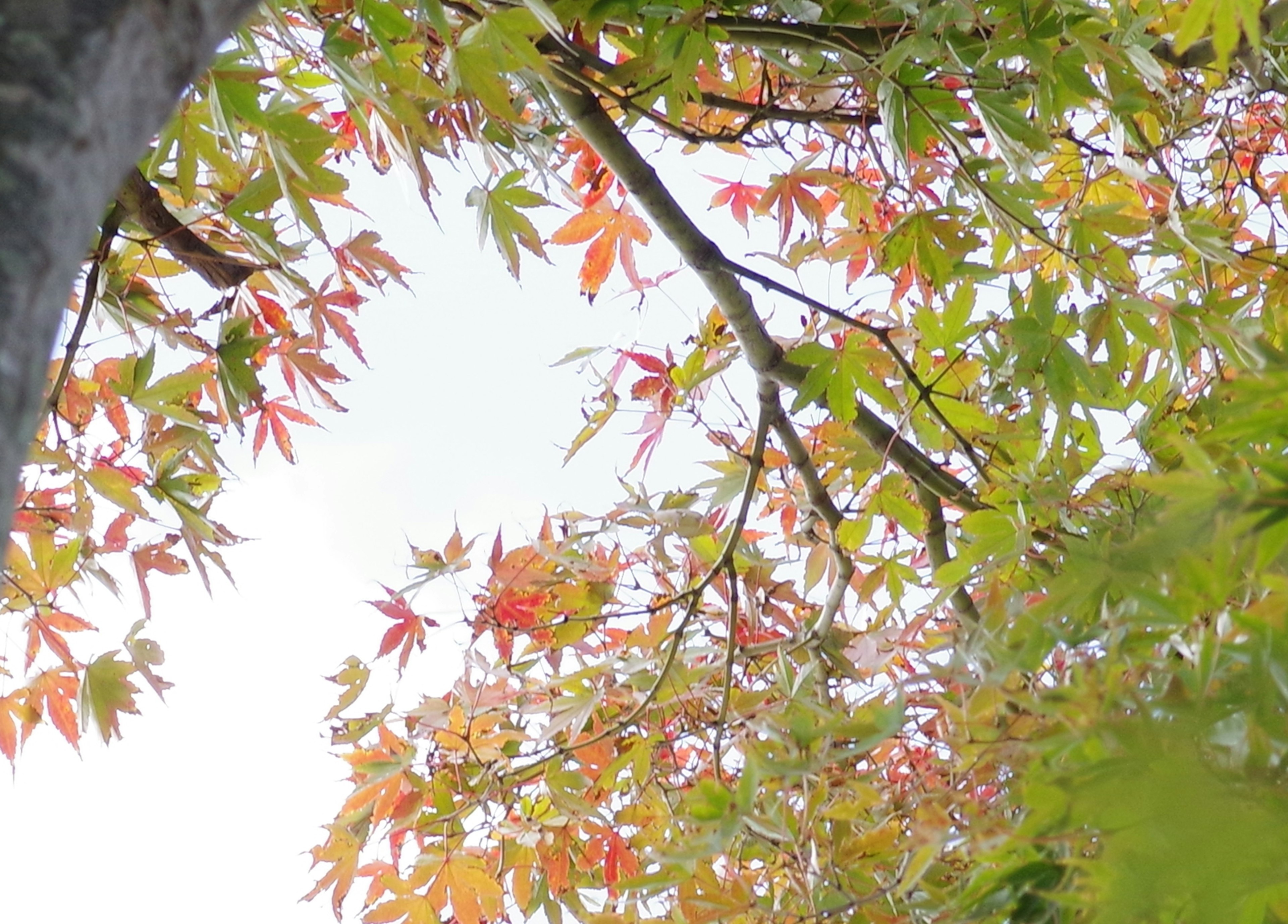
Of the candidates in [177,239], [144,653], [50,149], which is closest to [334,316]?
[177,239]

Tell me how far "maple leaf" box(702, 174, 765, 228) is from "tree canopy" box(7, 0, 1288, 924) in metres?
0.01

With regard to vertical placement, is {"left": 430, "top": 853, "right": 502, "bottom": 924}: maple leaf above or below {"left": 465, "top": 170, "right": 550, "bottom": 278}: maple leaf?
below

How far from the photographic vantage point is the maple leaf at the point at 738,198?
1658mm

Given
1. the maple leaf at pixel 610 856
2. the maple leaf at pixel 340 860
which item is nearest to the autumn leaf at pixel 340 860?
Answer: the maple leaf at pixel 340 860

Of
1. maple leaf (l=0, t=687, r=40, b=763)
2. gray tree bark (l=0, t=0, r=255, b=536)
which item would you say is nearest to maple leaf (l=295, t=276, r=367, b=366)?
maple leaf (l=0, t=687, r=40, b=763)

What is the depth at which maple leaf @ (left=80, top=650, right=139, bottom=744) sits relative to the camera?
1.19 metres

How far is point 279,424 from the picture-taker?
1.60 metres

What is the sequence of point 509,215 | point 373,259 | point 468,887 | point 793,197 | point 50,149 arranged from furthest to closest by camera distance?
point 793,197, point 373,259, point 468,887, point 509,215, point 50,149

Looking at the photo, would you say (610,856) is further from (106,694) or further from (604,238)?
(604,238)

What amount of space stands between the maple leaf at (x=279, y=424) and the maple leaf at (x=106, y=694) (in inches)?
17.4

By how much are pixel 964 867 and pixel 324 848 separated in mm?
855

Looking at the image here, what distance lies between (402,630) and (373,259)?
0.52 metres

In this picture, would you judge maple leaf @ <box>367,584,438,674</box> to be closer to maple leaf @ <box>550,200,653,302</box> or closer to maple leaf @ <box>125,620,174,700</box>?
maple leaf @ <box>125,620,174,700</box>

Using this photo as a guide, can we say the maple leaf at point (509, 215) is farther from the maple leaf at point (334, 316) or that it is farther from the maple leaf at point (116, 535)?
the maple leaf at point (116, 535)
